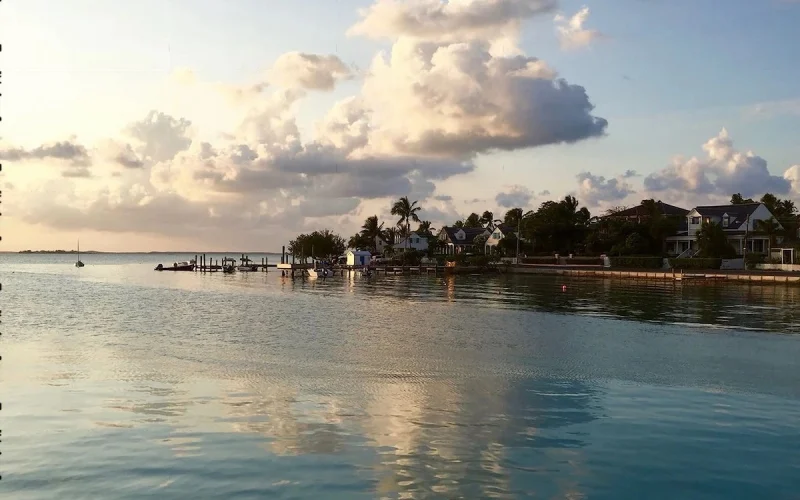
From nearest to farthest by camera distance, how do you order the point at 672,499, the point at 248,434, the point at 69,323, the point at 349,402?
1. the point at 672,499
2. the point at 248,434
3. the point at 349,402
4. the point at 69,323

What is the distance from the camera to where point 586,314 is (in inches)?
1645

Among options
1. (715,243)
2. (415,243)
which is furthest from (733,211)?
(415,243)

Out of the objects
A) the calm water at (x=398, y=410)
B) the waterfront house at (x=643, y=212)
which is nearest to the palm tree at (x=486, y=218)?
the waterfront house at (x=643, y=212)

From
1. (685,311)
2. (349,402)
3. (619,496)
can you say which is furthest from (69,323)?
(685,311)

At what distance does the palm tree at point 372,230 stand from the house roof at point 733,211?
225 ft

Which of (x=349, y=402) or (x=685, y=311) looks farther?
(x=685, y=311)

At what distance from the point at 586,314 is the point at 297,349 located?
22.4 metres

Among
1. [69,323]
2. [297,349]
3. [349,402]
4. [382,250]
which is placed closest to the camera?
[349,402]

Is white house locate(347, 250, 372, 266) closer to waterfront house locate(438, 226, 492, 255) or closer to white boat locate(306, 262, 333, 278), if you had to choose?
white boat locate(306, 262, 333, 278)

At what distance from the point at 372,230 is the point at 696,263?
245 ft

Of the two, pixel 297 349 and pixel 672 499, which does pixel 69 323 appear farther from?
pixel 672 499

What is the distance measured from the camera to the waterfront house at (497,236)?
397 ft

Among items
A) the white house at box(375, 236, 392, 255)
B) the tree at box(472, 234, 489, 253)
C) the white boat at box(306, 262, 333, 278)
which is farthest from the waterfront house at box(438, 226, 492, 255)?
the white boat at box(306, 262, 333, 278)

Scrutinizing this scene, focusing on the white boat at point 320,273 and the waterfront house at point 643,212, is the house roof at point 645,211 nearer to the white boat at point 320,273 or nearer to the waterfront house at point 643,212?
the waterfront house at point 643,212
